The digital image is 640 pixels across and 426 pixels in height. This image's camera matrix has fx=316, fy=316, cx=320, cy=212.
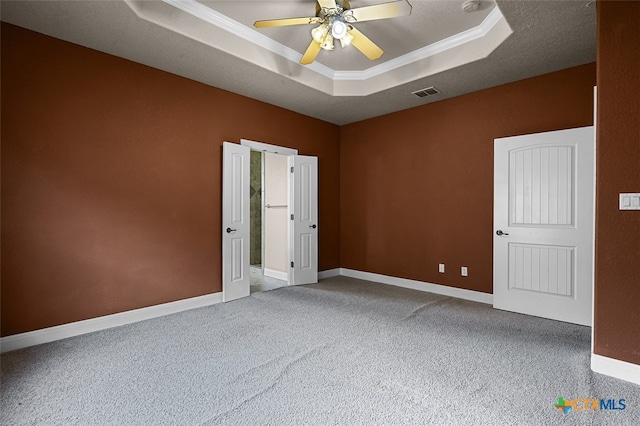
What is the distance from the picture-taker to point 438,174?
14.6 ft

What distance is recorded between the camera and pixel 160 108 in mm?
3555

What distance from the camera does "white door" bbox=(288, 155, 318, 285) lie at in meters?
4.93

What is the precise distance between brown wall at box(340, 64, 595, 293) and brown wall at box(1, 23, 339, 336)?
7.34 feet

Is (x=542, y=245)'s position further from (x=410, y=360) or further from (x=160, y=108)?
(x=160, y=108)

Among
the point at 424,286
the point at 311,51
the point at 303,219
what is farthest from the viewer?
the point at 303,219

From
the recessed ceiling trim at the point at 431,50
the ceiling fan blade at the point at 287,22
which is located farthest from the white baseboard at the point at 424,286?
the ceiling fan blade at the point at 287,22

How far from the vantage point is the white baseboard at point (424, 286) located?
4053mm

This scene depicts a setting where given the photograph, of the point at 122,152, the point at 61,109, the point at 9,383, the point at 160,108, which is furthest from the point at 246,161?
the point at 9,383

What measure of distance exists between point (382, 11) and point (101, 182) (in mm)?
3012

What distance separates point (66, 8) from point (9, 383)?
2771mm

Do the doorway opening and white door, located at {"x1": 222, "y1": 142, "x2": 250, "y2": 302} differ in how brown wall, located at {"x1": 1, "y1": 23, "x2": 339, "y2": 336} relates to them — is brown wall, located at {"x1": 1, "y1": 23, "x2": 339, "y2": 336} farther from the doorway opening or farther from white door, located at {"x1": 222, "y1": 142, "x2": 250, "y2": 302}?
the doorway opening

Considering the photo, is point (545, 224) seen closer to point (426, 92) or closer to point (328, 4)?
point (426, 92)

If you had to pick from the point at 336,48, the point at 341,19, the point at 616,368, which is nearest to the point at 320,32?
the point at 341,19

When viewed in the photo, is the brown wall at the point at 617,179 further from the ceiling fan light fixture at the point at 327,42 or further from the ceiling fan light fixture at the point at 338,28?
the ceiling fan light fixture at the point at 327,42
